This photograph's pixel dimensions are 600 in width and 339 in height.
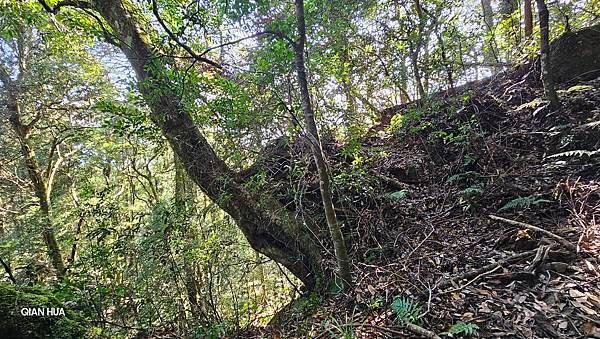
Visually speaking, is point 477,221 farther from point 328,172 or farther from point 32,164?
point 32,164

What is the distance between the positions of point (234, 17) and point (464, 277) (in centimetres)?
330

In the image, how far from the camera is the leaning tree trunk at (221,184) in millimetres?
4680

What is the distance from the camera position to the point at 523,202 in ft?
11.5

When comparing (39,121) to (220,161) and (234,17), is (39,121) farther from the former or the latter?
(234,17)

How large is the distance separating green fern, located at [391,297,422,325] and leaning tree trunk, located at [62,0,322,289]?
183 cm

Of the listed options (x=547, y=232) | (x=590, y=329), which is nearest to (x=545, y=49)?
(x=547, y=232)

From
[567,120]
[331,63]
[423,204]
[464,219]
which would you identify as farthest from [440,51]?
[464,219]

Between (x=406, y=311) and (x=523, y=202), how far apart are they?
1999 mm

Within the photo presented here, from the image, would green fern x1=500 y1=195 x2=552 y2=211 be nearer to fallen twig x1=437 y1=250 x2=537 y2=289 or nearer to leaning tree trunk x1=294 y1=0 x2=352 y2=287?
fallen twig x1=437 y1=250 x2=537 y2=289

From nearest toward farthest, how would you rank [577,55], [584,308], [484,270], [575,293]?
[584,308] → [575,293] → [484,270] → [577,55]

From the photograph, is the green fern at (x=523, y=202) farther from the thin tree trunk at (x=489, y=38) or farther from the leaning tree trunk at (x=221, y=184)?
the thin tree trunk at (x=489, y=38)

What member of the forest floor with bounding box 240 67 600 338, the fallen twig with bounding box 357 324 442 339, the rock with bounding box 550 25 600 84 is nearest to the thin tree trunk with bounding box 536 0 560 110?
the forest floor with bounding box 240 67 600 338

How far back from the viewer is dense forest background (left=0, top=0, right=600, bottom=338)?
2959 mm

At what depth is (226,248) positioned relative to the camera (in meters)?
5.12
